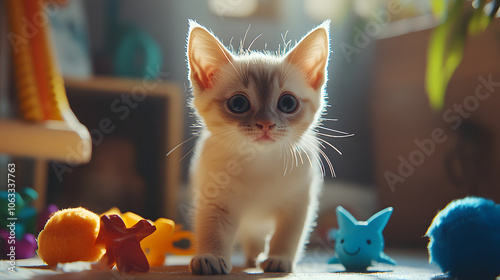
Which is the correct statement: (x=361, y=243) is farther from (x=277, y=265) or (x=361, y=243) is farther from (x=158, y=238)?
(x=158, y=238)

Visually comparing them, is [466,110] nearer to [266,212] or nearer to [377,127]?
[377,127]

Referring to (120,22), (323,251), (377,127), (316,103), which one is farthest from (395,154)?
(120,22)

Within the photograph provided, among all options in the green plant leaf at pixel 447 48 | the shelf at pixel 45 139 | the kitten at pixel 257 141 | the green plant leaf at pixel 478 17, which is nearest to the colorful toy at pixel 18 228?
the shelf at pixel 45 139

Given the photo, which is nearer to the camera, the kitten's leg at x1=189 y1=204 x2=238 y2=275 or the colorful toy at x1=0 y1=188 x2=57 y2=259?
the kitten's leg at x1=189 y1=204 x2=238 y2=275

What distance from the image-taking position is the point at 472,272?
33.9 inches

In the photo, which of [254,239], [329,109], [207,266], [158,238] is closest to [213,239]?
[207,266]

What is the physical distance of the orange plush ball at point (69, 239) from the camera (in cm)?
93

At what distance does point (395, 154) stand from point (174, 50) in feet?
4.25

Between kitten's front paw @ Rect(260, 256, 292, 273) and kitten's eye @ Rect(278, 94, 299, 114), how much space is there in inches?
12.8

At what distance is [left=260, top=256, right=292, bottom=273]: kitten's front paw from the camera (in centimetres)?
101

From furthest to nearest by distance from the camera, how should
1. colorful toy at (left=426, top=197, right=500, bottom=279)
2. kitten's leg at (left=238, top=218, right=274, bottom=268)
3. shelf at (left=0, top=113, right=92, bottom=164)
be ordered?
shelf at (left=0, top=113, right=92, bottom=164), kitten's leg at (left=238, top=218, right=274, bottom=268), colorful toy at (left=426, top=197, right=500, bottom=279)

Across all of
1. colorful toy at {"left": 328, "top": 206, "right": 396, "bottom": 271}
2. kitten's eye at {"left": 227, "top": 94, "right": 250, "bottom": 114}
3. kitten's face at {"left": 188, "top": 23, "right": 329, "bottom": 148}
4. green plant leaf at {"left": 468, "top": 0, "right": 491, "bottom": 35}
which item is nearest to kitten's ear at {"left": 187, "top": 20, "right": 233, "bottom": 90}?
kitten's face at {"left": 188, "top": 23, "right": 329, "bottom": 148}

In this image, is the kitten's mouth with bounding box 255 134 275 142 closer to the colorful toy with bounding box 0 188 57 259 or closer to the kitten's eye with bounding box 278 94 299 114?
the kitten's eye with bounding box 278 94 299 114

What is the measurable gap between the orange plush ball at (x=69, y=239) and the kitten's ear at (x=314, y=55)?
584mm
